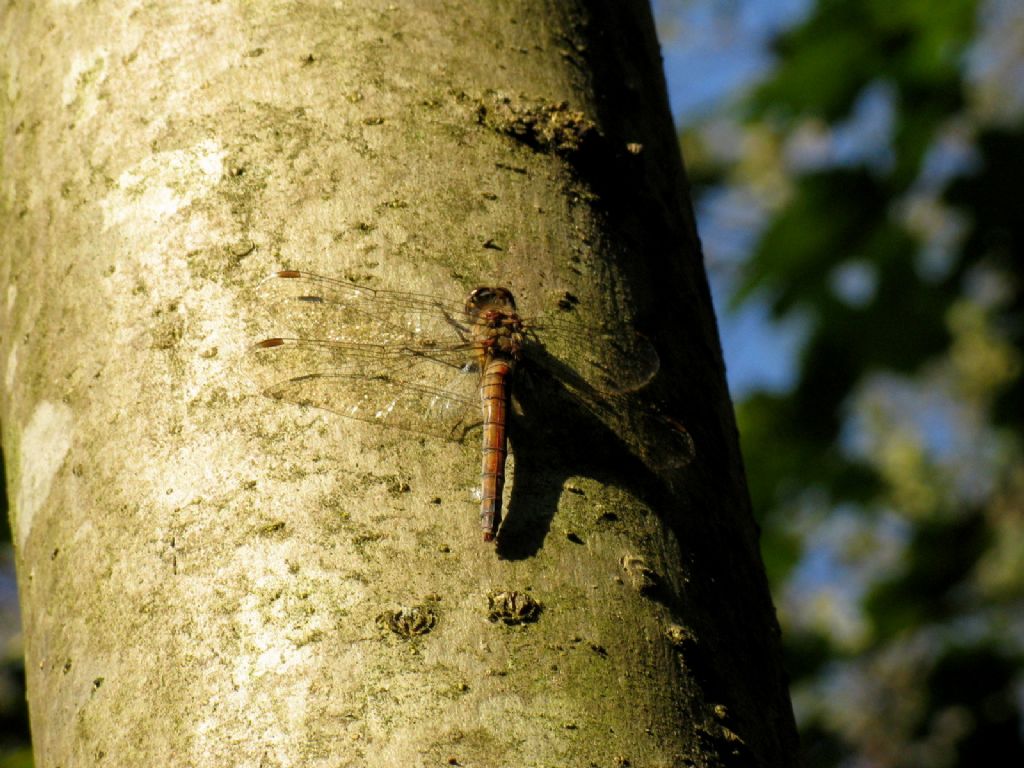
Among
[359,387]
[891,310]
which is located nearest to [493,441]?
[359,387]

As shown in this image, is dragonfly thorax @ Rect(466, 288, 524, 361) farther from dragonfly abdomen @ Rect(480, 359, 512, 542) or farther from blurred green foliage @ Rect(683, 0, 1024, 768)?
blurred green foliage @ Rect(683, 0, 1024, 768)

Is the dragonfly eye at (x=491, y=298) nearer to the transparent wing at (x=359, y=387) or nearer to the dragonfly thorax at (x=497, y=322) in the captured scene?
the dragonfly thorax at (x=497, y=322)

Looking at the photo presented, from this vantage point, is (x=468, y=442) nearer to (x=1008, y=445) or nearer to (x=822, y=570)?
(x=1008, y=445)

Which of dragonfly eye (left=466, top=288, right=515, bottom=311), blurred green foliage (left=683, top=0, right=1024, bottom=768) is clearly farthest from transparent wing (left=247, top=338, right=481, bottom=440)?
blurred green foliage (left=683, top=0, right=1024, bottom=768)

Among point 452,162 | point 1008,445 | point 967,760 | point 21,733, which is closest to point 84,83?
point 452,162

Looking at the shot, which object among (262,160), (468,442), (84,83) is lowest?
(468,442)

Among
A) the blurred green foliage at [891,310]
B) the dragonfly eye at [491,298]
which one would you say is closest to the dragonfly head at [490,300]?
the dragonfly eye at [491,298]
